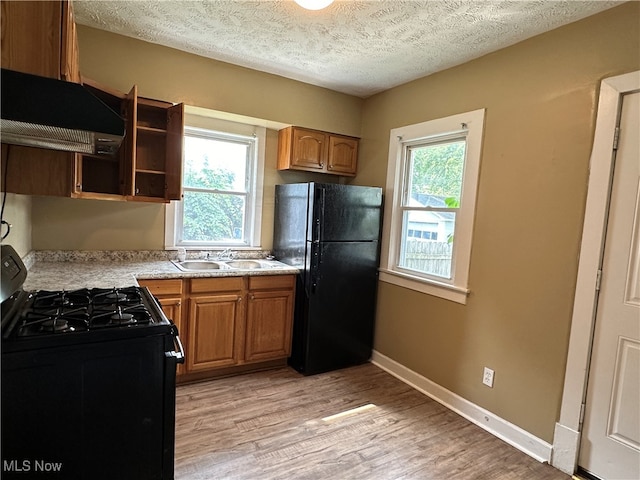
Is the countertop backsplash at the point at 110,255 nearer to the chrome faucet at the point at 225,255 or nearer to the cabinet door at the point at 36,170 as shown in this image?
the chrome faucet at the point at 225,255

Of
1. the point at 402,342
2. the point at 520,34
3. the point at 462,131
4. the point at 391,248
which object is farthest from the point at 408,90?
the point at 402,342

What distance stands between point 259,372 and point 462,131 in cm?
254

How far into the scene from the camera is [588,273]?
201 centimetres

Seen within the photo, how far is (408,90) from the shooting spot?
3.20 metres

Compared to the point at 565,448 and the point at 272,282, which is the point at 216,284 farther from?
the point at 565,448

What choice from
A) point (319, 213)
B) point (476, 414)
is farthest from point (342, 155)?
point (476, 414)

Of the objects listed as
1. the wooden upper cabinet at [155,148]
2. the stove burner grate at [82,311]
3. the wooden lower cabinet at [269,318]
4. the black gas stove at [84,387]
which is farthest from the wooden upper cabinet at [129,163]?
the wooden lower cabinet at [269,318]

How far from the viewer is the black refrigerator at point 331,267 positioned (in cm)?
305

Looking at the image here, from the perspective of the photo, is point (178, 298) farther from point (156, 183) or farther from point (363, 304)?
point (363, 304)

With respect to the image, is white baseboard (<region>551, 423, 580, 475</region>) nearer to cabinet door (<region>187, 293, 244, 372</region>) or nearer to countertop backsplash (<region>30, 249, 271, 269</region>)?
cabinet door (<region>187, 293, 244, 372</region>)

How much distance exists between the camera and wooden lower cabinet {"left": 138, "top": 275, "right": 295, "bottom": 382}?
2748mm

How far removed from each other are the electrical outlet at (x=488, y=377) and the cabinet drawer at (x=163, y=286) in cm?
225

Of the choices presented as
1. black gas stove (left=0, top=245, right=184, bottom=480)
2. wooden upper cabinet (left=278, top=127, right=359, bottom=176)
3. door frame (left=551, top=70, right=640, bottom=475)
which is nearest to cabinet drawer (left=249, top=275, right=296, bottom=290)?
wooden upper cabinet (left=278, top=127, right=359, bottom=176)

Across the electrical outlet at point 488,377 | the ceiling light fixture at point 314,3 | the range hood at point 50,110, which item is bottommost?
the electrical outlet at point 488,377
